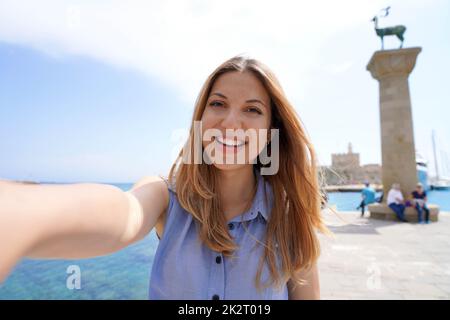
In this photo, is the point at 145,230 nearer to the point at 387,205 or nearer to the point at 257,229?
the point at 257,229

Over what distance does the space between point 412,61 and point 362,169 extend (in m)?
47.2

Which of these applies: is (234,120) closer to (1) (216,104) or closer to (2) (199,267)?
(1) (216,104)

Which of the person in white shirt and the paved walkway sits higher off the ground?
the person in white shirt

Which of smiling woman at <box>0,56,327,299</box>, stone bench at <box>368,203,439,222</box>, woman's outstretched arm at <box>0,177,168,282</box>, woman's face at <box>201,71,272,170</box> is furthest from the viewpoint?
stone bench at <box>368,203,439,222</box>

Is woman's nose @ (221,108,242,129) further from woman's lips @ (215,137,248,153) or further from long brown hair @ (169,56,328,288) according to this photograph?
long brown hair @ (169,56,328,288)

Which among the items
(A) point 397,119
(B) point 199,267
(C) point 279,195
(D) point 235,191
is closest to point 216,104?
(D) point 235,191

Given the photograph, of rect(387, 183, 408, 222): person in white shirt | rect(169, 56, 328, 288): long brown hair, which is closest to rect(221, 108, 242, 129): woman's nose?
rect(169, 56, 328, 288): long brown hair

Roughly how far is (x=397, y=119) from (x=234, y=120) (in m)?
10.4

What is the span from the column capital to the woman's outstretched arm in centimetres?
1118

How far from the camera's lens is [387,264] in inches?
182

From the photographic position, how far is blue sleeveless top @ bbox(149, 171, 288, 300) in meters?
1.09

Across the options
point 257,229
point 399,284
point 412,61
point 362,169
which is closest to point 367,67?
point 412,61

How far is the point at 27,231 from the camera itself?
603mm

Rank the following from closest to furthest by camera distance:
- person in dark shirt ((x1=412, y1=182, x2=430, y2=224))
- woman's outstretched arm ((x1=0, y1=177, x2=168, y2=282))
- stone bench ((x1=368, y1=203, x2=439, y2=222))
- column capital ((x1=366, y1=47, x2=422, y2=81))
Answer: woman's outstretched arm ((x1=0, y1=177, x2=168, y2=282))
person in dark shirt ((x1=412, y1=182, x2=430, y2=224))
stone bench ((x1=368, y1=203, x2=439, y2=222))
column capital ((x1=366, y1=47, x2=422, y2=81))
